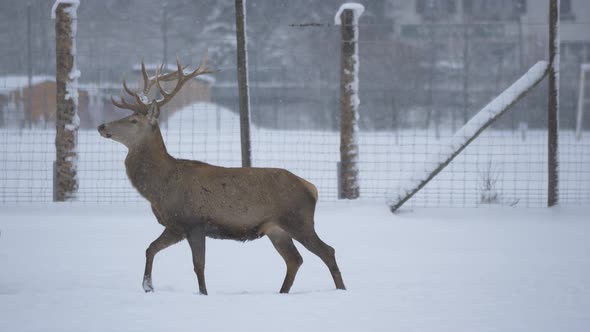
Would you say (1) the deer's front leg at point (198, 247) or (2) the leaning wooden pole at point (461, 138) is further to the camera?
(2) the leaning wooden pole at point (461, 138)

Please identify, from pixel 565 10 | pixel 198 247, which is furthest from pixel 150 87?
pixel 565 10

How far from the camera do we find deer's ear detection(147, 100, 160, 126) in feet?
20.7

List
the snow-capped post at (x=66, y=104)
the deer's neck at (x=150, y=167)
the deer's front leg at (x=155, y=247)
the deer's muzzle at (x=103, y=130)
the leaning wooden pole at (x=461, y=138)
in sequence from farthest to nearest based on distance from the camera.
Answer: the snow-capped post at (x=66, y=104)
the leaning wooden pole at (x=461, y=138)
the deer's muzzle at (x=103, y=130)
the deer's neck at (x=150, y=167)
the deer's front leg at (x=155, y=247)

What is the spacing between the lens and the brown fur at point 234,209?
5.80 m

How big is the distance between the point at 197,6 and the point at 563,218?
29924 mm

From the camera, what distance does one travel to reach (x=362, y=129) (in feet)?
95.0

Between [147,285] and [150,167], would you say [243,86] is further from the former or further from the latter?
[147,285]

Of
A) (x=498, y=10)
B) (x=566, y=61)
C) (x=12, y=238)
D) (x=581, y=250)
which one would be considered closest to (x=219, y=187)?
(x=12, y=238)

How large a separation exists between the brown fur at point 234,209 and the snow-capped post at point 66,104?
399cm

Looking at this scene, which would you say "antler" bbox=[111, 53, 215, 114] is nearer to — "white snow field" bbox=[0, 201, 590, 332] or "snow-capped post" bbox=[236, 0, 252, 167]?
"white snow field" bbox=[0, 201, 590, 332]

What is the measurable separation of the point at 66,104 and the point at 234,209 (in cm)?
488

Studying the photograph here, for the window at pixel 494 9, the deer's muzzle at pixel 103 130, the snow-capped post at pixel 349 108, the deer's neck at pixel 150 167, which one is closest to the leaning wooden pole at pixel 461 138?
the snow-capped post at pixel 349 108

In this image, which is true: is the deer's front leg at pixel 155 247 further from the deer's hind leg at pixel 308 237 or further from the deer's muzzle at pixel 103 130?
the deer's muzzle at pixel 103 130

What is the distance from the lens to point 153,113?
6352mm
